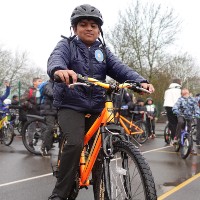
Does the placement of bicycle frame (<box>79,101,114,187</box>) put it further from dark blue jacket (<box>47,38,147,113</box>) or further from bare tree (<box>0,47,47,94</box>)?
bare tree (<box>0,47,47,94</box>)

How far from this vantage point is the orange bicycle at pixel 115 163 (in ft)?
8.52

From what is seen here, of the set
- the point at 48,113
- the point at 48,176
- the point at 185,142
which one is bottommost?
the point at 48,176

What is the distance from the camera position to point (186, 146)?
816 centimetres

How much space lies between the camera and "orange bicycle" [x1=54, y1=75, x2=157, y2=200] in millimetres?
2596

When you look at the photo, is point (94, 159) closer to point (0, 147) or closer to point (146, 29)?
point (0, 147)

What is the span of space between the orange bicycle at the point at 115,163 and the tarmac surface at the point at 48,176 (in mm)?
1481

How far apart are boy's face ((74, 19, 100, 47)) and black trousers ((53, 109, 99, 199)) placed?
0.70 meters

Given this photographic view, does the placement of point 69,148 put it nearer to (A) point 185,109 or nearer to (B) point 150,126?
(A) point 185,109

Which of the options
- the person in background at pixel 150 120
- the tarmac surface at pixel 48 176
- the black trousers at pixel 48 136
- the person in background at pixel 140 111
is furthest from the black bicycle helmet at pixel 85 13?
the person in background at pixel 150 120

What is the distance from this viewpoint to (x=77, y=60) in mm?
3303

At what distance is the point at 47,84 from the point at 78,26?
474cm

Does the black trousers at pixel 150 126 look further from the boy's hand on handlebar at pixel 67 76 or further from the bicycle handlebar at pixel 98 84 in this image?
the boy's hand on handlebar at pixel 67 76

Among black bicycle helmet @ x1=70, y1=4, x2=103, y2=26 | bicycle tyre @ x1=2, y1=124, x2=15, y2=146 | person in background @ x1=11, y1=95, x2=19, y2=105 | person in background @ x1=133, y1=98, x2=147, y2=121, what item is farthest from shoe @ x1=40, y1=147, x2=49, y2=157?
person in background @ x1=11, y1=95, x2=19, y2=105

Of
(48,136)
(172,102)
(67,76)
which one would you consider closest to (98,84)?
(67,76)
